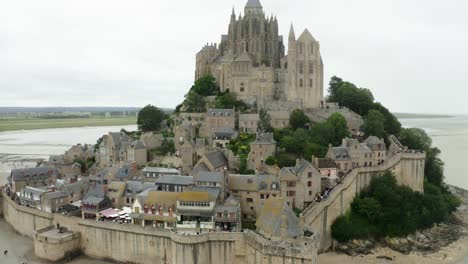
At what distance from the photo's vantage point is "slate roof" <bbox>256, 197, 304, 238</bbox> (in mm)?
32562

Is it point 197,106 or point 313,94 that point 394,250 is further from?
point 197,106

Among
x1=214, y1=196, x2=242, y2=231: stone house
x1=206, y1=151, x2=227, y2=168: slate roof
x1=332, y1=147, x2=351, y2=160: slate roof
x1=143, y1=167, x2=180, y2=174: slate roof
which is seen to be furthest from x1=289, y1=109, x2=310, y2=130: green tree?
x1=214, y1=196, x2=242, y2=231: stone house

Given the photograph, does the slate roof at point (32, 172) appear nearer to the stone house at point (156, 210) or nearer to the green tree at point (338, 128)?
the stone house at point (156, 210)

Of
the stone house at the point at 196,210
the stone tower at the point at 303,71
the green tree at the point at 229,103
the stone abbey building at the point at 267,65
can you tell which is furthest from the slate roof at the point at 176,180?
the stone tower at the point at 303,71

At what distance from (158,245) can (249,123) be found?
2385 cm

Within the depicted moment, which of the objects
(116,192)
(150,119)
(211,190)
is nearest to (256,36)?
(150,119)

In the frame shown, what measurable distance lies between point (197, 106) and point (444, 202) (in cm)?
3440

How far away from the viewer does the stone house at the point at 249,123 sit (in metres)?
56.5

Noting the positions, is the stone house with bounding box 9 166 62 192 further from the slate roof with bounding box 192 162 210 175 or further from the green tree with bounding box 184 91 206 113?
the green tree with bounding box 184 91 206 113

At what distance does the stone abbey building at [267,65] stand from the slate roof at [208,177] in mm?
21823

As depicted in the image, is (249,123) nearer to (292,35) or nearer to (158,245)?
(292,35)

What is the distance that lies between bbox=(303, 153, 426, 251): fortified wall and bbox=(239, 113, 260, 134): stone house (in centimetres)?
1529

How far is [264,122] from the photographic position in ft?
188

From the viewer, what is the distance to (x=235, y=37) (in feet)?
234
